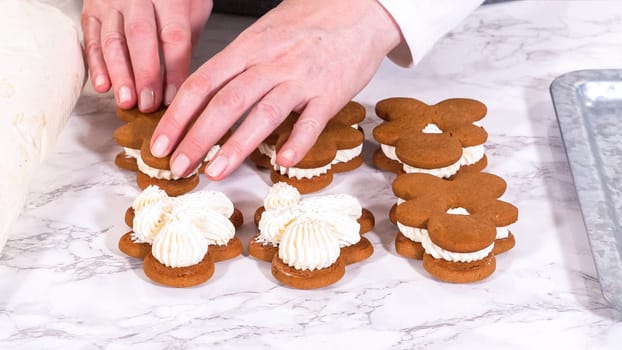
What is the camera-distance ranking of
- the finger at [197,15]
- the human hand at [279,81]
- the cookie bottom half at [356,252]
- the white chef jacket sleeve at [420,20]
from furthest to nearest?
the finger at [197,15] < the white chef jacket sleeve at [420,20] < the human hand at [279,81] < the cookie bottom half at [356,252]

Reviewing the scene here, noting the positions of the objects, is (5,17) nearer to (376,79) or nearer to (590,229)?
(376,79)

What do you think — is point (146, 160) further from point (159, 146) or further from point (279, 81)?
point (279, 81)

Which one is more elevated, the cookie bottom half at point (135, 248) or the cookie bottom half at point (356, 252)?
the cookie bottom half at point (356, 252)

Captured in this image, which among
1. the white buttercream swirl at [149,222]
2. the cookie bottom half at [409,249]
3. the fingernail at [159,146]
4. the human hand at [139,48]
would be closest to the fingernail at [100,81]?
the human hand at [139,48]

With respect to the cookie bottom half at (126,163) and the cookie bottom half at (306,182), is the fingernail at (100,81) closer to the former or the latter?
the cookie bottom half at (126,163)

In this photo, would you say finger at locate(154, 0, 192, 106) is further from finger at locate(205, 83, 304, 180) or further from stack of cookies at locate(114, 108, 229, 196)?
finger at locate(205, 83, 304, 180)

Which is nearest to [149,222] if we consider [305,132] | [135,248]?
[135,248]

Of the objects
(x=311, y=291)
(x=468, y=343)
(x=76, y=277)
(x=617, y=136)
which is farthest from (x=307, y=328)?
(x=617, y=136)
